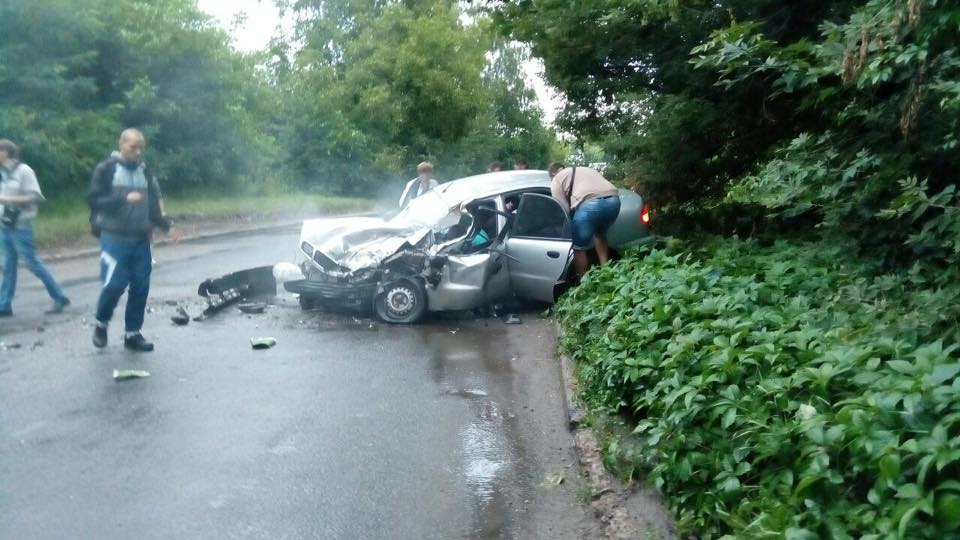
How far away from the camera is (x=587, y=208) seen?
10.4 m

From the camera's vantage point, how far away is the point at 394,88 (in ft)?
121

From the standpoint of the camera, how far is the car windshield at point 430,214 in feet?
36.7

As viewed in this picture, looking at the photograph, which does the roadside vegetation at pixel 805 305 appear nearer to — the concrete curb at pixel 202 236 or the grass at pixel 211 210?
the concrete curb at pixel 202 236

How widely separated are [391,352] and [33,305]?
5.13 metres

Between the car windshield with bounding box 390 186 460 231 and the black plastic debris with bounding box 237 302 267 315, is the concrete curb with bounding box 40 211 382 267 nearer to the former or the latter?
the black plastic debris with bounding box 237 302 267 315

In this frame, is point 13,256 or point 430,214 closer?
point 13,256

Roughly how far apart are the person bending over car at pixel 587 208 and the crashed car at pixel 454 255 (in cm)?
13

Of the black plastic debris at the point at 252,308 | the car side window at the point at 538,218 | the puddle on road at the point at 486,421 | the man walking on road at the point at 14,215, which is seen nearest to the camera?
the puddle on road at the point at 486,421

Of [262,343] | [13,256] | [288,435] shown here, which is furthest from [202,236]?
[288,435]

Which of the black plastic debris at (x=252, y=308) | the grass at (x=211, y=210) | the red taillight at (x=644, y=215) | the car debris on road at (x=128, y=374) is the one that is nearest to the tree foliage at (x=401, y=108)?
the grass at (x=211, y=210)

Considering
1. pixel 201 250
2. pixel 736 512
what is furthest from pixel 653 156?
pixel 201 250

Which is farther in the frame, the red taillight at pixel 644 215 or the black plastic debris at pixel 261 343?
the red taillight at pixel 644 215

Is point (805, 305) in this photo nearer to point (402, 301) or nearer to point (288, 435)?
point (288, 435)

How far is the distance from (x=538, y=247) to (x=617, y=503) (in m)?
5.90
